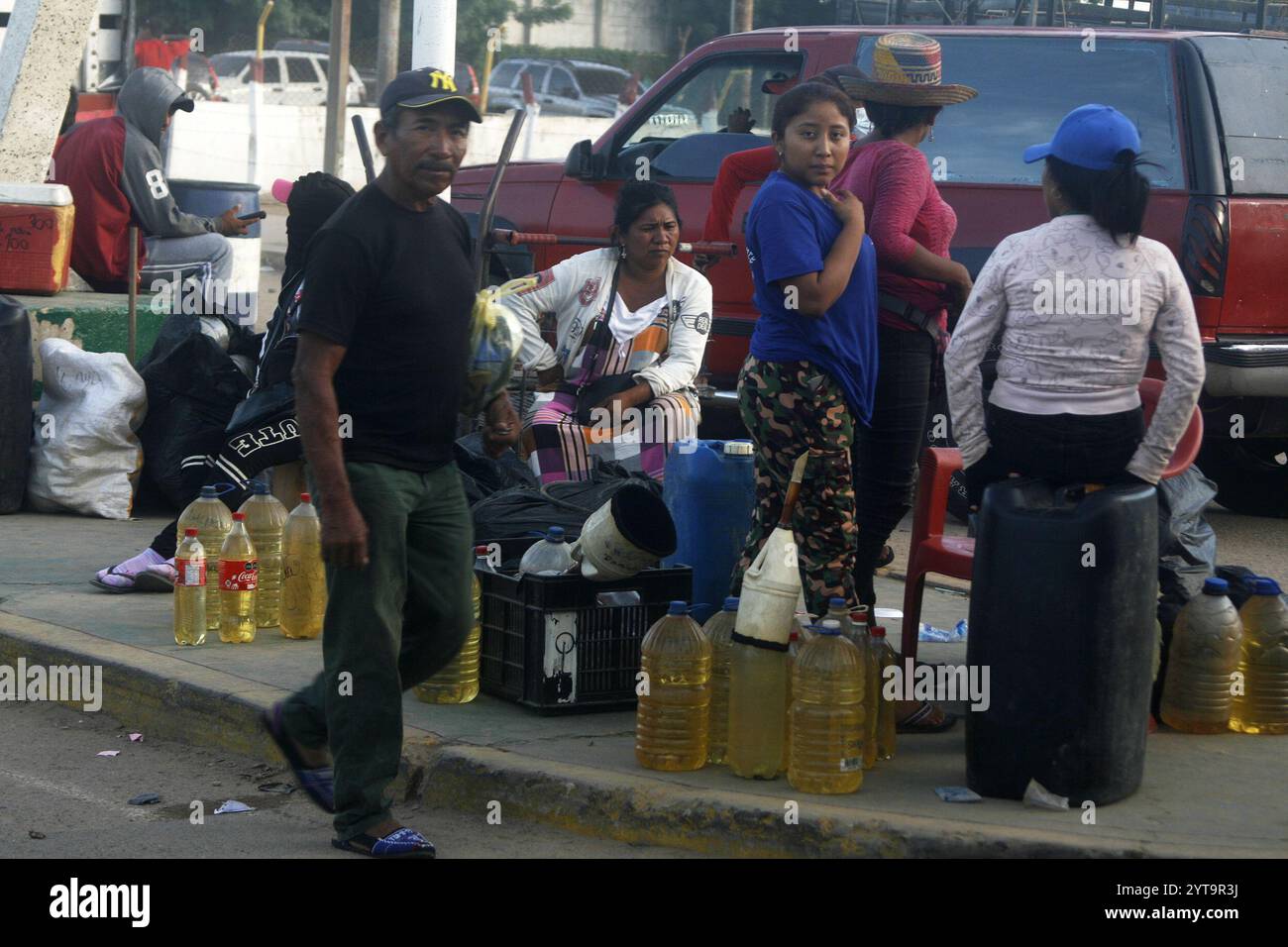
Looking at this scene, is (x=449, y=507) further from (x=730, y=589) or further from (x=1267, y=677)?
(x=1267, y=677)

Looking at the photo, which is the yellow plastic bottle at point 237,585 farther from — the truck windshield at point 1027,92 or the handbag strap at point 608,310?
the truck windshield at point 1027,92

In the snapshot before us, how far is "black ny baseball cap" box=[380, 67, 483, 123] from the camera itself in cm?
437

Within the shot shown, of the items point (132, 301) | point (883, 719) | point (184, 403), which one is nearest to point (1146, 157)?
point (883, 719)

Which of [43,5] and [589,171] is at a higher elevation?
[43,5]

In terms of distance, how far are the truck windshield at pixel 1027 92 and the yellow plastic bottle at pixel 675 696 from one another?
4.39 metres

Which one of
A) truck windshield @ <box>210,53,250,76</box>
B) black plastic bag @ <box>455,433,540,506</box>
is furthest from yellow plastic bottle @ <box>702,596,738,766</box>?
truck windshield @ <box>210,53,250,76</box>

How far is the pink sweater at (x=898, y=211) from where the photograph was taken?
5.46 m

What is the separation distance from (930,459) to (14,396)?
5.04 metres

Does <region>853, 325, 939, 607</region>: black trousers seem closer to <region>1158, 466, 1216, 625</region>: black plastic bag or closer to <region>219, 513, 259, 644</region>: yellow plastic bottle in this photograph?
<region>1158, 466, 1216, 625</region>: black plastic bag

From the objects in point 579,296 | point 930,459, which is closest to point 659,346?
point 579,296

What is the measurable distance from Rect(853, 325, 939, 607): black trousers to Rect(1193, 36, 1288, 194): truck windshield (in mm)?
3498

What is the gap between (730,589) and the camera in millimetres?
5719

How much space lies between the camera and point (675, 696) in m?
4.99

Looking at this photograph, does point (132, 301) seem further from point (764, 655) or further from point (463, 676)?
point (764, 655)
